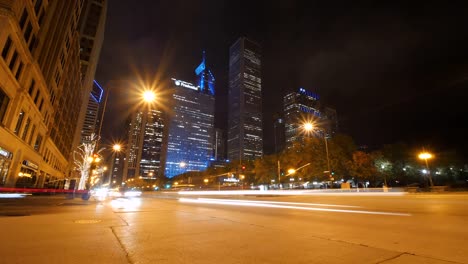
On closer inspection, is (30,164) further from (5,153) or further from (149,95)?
(149,95)

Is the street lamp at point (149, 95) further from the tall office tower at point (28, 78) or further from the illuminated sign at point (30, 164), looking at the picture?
the illuminated sign at point (30, 164)

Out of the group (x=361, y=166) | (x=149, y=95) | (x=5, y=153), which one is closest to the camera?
(x=5, y=153)

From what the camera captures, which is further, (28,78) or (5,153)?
(28,78)

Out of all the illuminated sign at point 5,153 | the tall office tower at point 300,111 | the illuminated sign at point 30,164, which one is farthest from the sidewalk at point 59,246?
the tall office tower at point 300,111

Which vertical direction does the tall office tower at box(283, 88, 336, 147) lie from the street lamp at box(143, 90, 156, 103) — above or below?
above

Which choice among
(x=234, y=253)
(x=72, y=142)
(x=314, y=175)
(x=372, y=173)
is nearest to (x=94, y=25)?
(x=72, y=142)

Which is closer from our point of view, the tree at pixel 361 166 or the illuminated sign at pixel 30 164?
the illuminated sign at pixel 30 164

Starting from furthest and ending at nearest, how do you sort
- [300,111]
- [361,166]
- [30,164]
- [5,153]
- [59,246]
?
[300,111] < [361,166] < [30,164] < [5,153] < [59,246]

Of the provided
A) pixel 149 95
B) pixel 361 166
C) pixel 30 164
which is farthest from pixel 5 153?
pixel 361 166

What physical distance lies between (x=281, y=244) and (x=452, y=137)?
71339mm

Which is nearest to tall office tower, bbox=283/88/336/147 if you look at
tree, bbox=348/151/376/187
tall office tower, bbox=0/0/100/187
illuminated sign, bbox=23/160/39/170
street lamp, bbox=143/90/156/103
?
tree, bbox=348/151/376/187

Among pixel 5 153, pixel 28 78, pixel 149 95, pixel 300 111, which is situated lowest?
pixel 5 153

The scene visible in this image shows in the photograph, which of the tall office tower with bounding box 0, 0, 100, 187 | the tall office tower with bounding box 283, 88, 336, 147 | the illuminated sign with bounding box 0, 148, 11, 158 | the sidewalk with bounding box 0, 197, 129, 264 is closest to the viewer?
the sidewalk with bounding box 0, 197, 129, 264

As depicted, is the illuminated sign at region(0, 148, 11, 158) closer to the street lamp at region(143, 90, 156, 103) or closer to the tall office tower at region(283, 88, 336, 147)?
the street lamp at region(143, 90, 156, 103)
